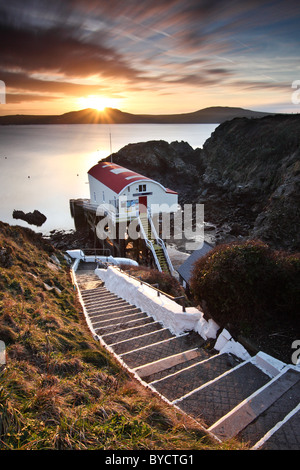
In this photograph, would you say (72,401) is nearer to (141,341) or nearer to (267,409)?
(267,409)

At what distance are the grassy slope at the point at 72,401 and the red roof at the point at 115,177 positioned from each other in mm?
19342

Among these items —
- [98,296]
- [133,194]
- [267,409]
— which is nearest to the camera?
[267,409]

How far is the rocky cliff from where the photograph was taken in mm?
29141

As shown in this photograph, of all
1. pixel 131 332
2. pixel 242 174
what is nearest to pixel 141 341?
pixel 131 332

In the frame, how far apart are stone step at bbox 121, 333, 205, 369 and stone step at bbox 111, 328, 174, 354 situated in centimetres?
38

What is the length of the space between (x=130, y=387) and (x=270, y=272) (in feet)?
12.8

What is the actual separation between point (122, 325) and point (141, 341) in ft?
4.34

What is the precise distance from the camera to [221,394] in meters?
4.64

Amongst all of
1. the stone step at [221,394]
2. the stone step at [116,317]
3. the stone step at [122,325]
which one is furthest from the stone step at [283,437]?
the stone step at [116,317]

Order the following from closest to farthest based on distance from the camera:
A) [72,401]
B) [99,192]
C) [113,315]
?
[72,401], [113,315], [99,192]

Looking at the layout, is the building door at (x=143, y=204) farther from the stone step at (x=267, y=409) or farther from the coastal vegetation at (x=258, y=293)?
the stone step at (x=267, y=409)

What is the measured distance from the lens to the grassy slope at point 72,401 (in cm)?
307
